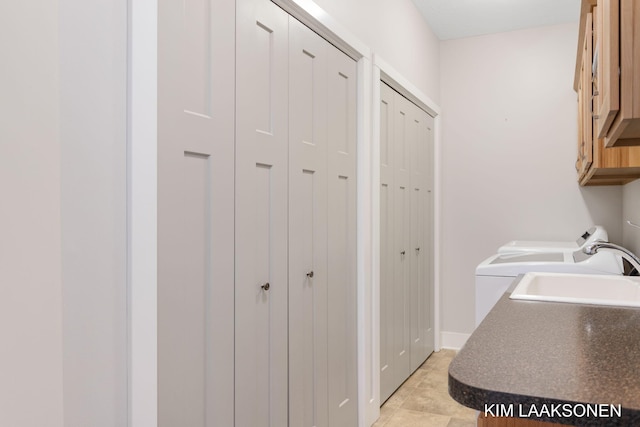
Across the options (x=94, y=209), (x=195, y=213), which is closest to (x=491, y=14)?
(x=195, y=213)

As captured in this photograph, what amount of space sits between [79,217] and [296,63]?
44.9 inches

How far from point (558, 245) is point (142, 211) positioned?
10.6 feet

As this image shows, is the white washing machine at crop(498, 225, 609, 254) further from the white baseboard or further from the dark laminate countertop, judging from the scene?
the dark laminate countertop

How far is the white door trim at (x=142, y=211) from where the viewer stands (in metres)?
1.17

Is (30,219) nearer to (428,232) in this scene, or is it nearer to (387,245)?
(387,245)

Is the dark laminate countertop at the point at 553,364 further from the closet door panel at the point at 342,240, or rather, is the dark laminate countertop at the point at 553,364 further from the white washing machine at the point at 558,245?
the white washing machine at the point at 558,245

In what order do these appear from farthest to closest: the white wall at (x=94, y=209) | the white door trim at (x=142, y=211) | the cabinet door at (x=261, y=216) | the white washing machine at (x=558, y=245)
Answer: the white washing machine at (x=558, y=245)
the cabinet door at (x=261, y=216)
the white door trim at (x=142, y=211)
the white wall at (x=94, y=209)

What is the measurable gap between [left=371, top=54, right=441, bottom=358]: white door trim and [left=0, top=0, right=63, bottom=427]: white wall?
1882 mm

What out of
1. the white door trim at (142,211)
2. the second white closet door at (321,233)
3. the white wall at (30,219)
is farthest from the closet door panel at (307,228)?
the white wall at (30,219)

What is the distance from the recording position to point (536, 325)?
4.16ft

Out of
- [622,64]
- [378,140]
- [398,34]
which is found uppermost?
[398,34]

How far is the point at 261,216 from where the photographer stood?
5.69 ft

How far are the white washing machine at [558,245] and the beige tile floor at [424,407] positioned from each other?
0.99 meters

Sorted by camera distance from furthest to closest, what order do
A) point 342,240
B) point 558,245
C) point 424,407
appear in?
point 558,245
point 424,407
point 342,240
